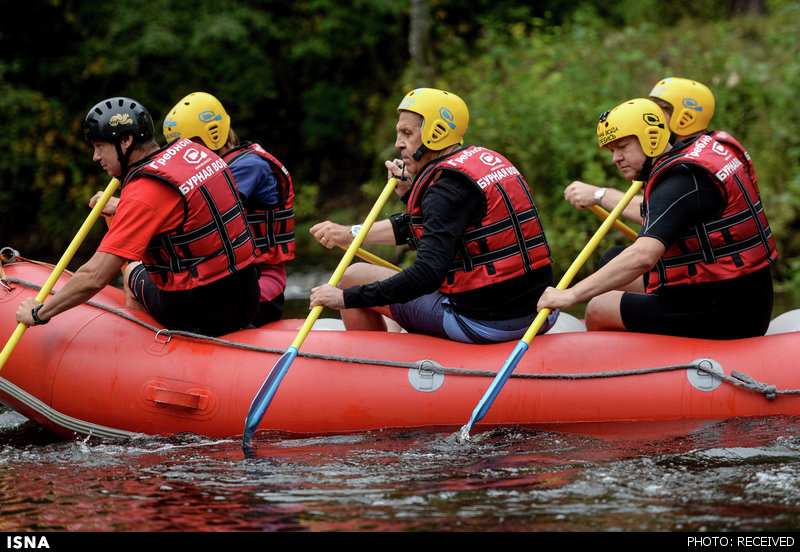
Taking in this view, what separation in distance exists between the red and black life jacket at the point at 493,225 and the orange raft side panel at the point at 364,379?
1.30ft

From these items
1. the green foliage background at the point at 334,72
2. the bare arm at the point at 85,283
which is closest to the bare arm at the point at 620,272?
the bare arm at the point at 85,283

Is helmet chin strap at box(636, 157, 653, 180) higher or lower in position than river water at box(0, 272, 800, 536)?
higher

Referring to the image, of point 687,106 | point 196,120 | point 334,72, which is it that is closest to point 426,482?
point 687,106

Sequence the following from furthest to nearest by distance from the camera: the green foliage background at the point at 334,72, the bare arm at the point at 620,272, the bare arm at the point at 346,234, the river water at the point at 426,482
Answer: the green foliage background at the point at 334,72 → the bare arm at the point at 346,234 → the bare arm at the point at 620,272 → the river water at the point at 426,482

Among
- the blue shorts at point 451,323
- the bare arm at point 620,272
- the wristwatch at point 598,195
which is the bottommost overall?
the blue shorts at point 451,323

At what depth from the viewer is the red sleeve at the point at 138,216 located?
4117mm

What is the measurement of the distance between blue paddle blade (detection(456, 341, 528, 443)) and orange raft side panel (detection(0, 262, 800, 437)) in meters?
0.14

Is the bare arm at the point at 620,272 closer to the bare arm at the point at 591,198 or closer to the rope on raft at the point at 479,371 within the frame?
the rope on raft at the point at 479,371

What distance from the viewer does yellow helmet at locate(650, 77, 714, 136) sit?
15.3 feet

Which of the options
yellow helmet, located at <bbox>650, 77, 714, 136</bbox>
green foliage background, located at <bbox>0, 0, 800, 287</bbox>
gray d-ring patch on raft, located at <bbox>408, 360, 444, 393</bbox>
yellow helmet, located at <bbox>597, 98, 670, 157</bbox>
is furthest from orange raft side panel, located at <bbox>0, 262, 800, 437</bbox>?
green foliage background, located at <bbox>0, 0, 800, 287</bbox>

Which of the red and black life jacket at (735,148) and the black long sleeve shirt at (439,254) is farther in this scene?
the red and black life jacket at (735,148)

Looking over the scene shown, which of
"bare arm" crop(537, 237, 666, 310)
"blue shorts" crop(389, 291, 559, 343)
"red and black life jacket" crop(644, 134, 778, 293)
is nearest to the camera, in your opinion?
"bare arm" crop(537, 237, 666, 310)

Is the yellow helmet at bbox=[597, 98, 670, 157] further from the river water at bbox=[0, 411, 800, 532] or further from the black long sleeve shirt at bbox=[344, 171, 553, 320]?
the river water at bbox=[0, 411, 800, 532]
